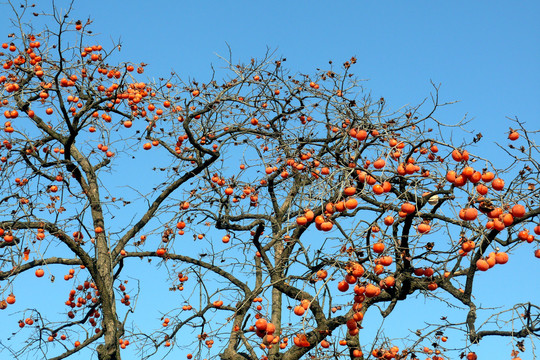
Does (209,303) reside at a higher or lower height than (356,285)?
higher

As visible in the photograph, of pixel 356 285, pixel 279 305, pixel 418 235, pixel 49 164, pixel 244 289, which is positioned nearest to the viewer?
pixel 356 285

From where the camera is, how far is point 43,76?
7.95 m

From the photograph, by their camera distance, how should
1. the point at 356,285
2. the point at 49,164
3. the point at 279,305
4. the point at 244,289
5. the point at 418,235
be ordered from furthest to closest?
1. the point at 279,305
2. the point at 49,164
3. the point at 244,289
4. the point at 418,235
5. the point at 356,285

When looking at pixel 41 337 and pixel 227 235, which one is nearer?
pixel 227 235

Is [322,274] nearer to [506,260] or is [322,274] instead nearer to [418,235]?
[418,235]

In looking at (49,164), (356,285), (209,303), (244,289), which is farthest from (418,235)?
(49,164)

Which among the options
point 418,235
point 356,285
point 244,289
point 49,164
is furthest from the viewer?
point 49,164

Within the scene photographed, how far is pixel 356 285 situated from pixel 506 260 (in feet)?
4.64

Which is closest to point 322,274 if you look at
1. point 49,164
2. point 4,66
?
point 49,164

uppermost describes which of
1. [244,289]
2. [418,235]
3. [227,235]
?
[227,235]

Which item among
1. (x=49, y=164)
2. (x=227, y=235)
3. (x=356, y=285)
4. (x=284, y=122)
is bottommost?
(x=356, y=285)

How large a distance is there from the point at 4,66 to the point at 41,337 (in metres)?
3.84

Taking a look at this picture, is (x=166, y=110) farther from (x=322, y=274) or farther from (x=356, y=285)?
(x=356, y=285)

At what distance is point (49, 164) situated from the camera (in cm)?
822
